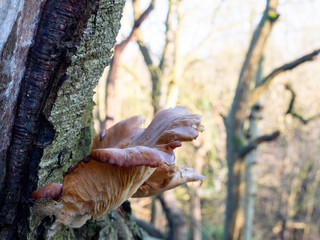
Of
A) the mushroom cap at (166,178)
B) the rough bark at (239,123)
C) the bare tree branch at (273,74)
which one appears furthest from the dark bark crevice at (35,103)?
the rough bark at (239,123)

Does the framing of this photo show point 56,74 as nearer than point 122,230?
Yes

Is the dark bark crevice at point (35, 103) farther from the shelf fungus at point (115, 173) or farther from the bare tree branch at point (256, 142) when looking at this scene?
the bare tree branch at point (256, 142)

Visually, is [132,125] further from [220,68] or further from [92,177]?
[220,68]

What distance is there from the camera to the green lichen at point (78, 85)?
1.15 meters

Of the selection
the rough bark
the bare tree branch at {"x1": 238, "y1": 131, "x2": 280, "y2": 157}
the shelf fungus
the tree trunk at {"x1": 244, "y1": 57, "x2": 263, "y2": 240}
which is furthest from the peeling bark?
the tree trunk at {"x1": 244, "y1": 57, "x2": 263, "y2": 240}

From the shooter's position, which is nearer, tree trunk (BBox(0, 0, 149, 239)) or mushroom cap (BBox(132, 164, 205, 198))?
tree trunk (BBox(0, 0, 149, 239))

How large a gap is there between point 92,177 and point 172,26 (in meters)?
5.53

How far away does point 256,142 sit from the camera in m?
4.09

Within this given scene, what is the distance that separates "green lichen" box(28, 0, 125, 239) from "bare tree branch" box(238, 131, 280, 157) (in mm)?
2745

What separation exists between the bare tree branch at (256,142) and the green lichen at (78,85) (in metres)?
2.74

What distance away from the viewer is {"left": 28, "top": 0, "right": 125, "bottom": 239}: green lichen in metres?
1.15

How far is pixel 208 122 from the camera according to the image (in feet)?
39.4

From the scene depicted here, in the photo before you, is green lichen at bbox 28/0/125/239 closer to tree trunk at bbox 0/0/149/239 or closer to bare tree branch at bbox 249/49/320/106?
tree trunk at bbox 0/0/149/239

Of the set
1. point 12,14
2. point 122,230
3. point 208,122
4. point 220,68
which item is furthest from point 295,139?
point 12,14
